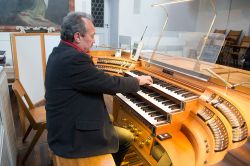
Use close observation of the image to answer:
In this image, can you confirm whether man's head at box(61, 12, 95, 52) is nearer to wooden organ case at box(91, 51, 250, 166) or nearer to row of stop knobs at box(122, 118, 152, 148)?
wooden organ case at box(91, 51, 250, 166)

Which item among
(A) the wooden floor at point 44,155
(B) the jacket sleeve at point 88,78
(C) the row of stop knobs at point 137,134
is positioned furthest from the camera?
(C) the row of stop knobs at point 137,134

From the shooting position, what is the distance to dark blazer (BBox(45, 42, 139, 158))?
1.41 meters

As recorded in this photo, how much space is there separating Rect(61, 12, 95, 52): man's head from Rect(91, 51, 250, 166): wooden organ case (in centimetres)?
74

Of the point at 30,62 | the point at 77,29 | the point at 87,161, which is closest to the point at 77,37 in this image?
the point at 77,29

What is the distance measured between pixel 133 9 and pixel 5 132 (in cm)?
618

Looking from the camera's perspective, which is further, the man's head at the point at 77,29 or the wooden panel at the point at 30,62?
the wooden panel at the point at 30,62

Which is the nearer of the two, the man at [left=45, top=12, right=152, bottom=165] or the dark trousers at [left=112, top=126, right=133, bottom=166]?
the man at [left=45, top=12, right=152, bottom=165]

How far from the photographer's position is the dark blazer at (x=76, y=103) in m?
1.41

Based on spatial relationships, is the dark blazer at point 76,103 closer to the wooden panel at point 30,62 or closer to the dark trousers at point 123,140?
the dark trousers at point 123,140

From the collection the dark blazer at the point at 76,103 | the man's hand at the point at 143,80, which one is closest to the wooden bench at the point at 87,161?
the dark blazer at the point at 76,103

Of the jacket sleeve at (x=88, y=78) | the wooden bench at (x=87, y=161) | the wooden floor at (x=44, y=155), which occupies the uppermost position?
the jacket sleeve at (x=88, y=78)

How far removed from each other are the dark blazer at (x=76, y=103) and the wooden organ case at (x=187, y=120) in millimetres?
390

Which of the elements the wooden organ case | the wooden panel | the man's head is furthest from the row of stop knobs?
the wooden panel

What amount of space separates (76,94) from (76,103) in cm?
6
